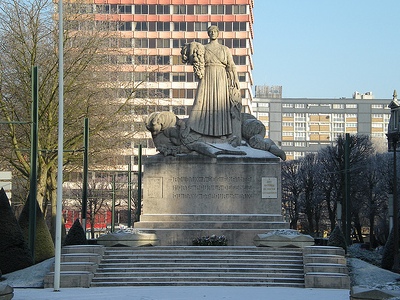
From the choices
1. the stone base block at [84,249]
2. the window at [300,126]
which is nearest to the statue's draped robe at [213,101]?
the stone base block at [84,249]

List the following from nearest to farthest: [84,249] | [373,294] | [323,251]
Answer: [373,294] < [323,251] < [84,249]

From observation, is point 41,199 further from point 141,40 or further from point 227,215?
point 141,40

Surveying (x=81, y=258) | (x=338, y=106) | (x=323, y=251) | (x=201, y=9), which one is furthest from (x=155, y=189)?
(x=338, y=106)

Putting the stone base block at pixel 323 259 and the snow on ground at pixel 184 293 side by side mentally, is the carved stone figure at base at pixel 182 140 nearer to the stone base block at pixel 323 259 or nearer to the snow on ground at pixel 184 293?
the stone base block at pixel 323 259

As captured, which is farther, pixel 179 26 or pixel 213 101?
pixel 179 26

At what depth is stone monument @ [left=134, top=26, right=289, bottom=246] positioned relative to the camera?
31.5 m

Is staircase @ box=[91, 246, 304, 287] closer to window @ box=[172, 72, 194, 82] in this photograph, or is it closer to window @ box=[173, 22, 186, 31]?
window @ box=[172, 72, 194, 82]

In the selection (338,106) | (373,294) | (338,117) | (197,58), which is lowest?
(373,294)

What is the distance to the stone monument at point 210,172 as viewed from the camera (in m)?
31.5

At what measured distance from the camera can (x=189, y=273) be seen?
2516 cm

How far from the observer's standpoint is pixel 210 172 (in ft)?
106

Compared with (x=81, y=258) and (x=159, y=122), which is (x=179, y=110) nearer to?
(x=159, y=122)

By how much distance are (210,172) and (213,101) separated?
120 inches

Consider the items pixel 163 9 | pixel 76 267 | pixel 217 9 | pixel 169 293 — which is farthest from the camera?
pixel 163 9
